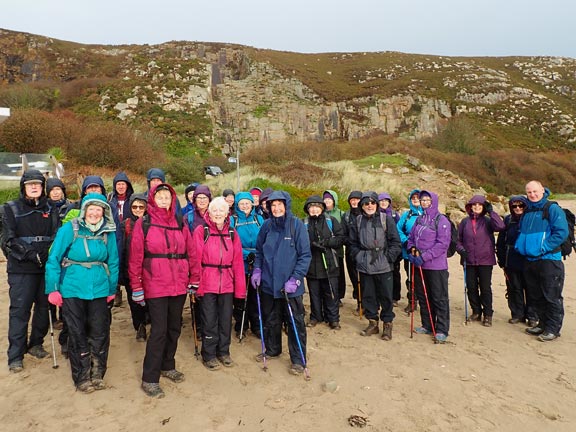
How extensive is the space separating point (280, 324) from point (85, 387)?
83.1 inches

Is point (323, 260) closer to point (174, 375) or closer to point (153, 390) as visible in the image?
point (174, 375)

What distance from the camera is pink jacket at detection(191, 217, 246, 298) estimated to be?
4.14 meters

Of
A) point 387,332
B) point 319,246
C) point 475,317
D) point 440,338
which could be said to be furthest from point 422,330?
point 319,246

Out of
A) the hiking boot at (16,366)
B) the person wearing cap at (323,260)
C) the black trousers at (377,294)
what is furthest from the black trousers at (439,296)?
the hiking boot at (16,366)

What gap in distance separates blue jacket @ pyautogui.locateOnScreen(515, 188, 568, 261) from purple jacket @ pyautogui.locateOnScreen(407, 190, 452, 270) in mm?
1060

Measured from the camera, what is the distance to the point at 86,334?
12.3 feet

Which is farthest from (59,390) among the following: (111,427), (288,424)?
(288,424)

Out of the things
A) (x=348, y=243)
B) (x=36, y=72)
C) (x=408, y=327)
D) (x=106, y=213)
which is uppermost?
(x=36, y=72)

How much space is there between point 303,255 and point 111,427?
240 cm

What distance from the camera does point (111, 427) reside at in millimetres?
3189

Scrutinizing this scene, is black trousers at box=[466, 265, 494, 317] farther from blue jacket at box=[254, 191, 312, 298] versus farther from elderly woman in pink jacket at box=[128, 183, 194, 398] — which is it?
elderly woman in pink jacket at box=[128, 183, 194, 398]

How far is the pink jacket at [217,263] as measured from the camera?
4145 millimetres

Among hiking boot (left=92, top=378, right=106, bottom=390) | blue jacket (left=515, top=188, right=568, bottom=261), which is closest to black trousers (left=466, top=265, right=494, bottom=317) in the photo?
blue jacket (left=515, top=188, right=568, bottom=261)

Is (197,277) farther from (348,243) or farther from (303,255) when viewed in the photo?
(348,243)
